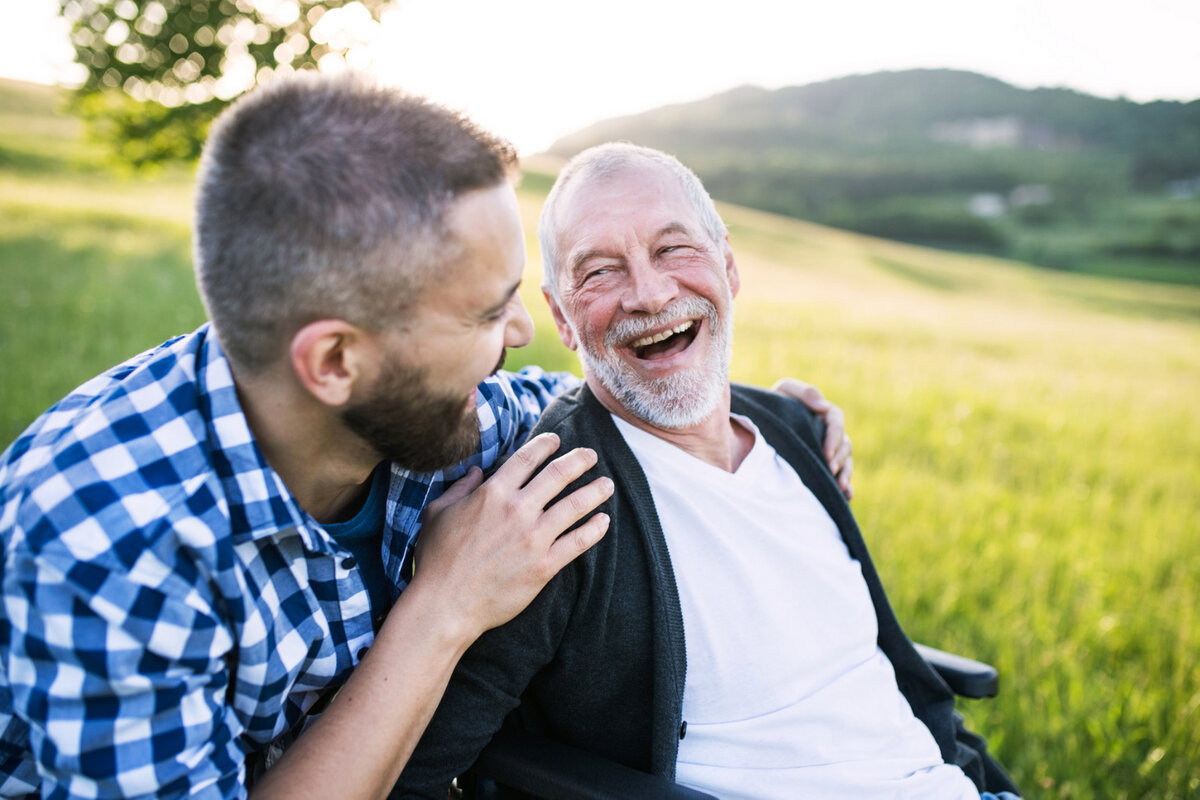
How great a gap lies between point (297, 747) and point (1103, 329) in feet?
68.4

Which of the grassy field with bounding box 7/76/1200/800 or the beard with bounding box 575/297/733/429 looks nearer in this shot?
the beard with bounding box 575/297/733/429

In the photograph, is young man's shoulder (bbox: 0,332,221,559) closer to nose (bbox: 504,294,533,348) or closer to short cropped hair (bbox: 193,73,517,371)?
short cropped hair (bbox: 193,73,517,371)

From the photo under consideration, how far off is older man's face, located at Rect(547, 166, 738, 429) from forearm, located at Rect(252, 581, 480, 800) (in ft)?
3.30

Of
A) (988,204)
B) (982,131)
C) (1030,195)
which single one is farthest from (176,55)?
(982,131)

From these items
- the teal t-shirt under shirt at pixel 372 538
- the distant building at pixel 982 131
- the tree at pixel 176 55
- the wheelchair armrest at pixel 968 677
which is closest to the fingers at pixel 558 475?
the teal t-shirt under shirt at pixel 372 538

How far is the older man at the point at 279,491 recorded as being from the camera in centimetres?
128

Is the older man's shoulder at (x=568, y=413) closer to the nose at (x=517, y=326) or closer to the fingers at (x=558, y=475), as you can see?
the fingers at (x=558, y=475)

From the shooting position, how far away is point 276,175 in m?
1.43

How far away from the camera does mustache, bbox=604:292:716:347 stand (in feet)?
8.07

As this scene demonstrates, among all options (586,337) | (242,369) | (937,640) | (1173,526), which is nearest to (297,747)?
(242,369)

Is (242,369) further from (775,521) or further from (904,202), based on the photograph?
(904,202)

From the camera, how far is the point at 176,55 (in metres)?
14.0

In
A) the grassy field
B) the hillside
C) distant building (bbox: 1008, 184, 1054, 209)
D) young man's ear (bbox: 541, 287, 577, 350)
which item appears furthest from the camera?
distant building (bbox: 1008, 184, 1054, 209)

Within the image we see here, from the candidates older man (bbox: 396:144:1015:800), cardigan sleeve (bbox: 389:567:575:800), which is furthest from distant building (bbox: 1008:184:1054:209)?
cardigan sleeve (bbox: 389:567:575:800)
